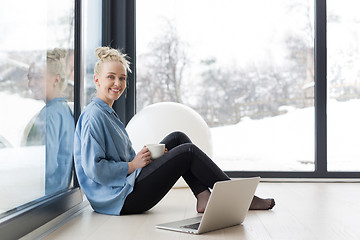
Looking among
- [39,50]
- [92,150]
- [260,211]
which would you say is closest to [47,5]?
[39,50]

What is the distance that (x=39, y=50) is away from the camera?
2.49 m

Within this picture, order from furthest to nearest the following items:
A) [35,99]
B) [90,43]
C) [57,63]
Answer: [90,43]
[57,63]
[35,99]

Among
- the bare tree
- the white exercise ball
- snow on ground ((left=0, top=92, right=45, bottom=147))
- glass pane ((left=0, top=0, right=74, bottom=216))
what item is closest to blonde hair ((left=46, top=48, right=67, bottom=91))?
glass pane ((left=0, top=0, right=74, bottom=216))

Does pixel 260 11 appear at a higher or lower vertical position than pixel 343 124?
higher

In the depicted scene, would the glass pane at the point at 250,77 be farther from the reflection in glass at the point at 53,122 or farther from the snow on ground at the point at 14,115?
the snow on ground at the point at 14,115

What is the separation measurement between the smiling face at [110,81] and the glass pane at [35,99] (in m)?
0.23

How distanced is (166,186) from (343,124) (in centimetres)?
240

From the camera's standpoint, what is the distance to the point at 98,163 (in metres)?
2.57

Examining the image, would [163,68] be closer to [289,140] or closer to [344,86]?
[289,140]

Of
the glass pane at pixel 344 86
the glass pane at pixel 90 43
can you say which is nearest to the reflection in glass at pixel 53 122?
the glass pane at pixel 90 43

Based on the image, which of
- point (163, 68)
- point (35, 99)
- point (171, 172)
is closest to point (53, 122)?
point (35, 99)

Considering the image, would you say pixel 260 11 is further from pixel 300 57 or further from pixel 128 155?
pixel 128 155

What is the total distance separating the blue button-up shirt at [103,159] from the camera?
2.60 metres

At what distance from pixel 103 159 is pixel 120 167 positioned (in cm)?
9
